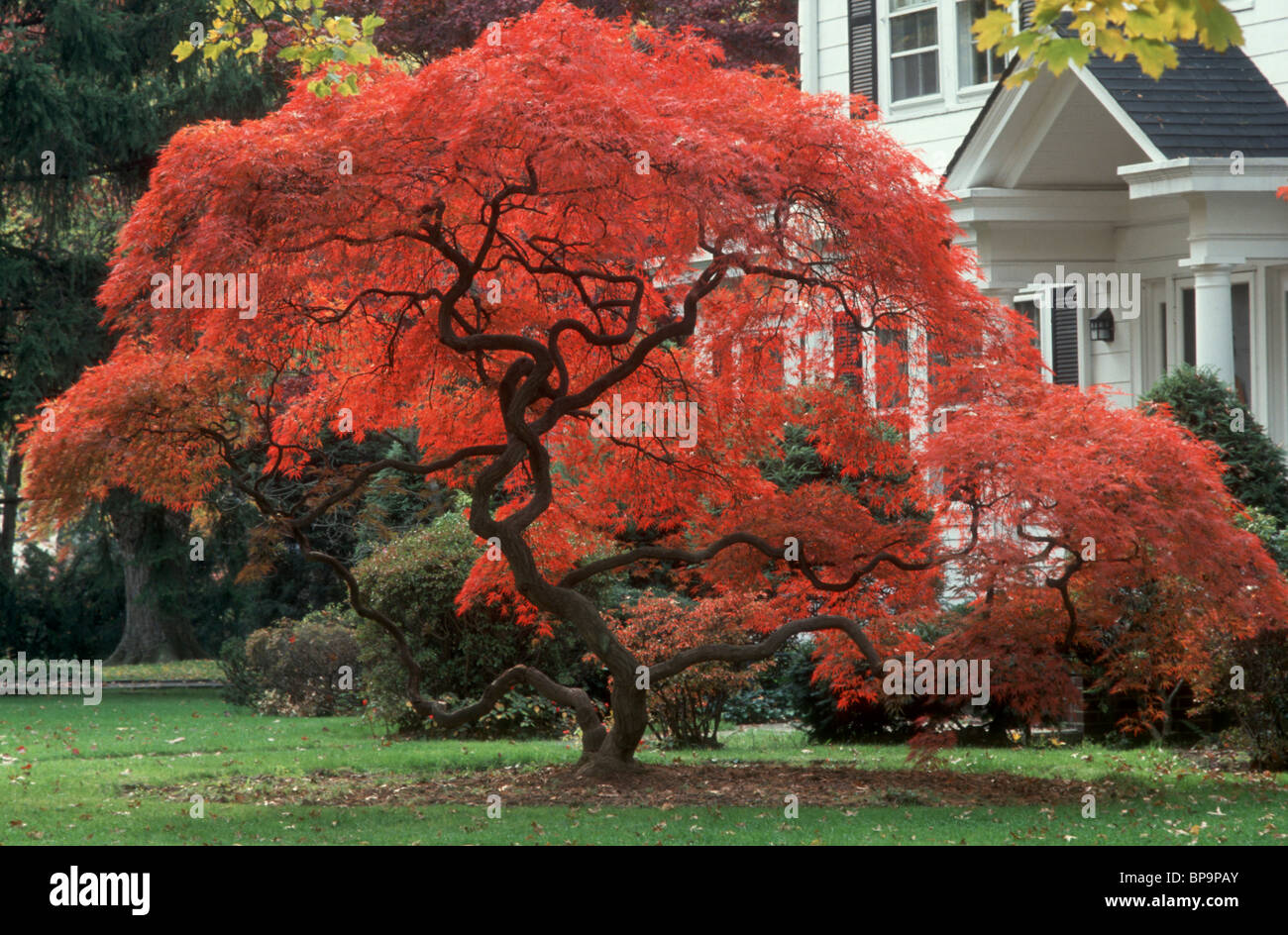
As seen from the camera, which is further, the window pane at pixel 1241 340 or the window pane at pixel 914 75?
the window pane at pixel 914 75

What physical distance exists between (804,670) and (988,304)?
5286mm

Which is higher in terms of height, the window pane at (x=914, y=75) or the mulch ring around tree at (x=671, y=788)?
the window pane at (x=914, y=75)

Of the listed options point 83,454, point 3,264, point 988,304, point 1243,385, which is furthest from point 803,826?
point 3,264

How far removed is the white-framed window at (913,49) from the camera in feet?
66.3

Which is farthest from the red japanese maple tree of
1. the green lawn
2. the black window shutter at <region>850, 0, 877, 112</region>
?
the black window shutter at <region>850, 0, 877, 112</region>

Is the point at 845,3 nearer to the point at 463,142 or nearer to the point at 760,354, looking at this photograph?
the point at 760,354

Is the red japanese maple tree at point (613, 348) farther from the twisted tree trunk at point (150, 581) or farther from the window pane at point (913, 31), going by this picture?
the twisted tree trunk at point (150, 581)

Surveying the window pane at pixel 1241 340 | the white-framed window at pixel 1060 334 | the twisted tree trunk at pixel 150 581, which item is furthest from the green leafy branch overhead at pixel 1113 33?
the twisted tree trunk at pixel 150 581

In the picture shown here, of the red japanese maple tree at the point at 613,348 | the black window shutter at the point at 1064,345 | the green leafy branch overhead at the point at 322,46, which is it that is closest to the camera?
the red japanese maple tree at the point at 613,348

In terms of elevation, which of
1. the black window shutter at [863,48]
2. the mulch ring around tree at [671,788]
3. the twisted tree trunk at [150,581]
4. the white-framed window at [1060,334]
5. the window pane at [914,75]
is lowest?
the mulch ring around tree at [671,788]

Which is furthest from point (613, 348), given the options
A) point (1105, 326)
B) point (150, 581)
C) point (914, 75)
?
point (150, 581)

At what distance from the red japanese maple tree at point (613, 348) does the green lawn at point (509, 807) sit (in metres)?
1.38

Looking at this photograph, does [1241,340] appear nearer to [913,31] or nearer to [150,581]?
[913,31]

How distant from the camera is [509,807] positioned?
11.0m
